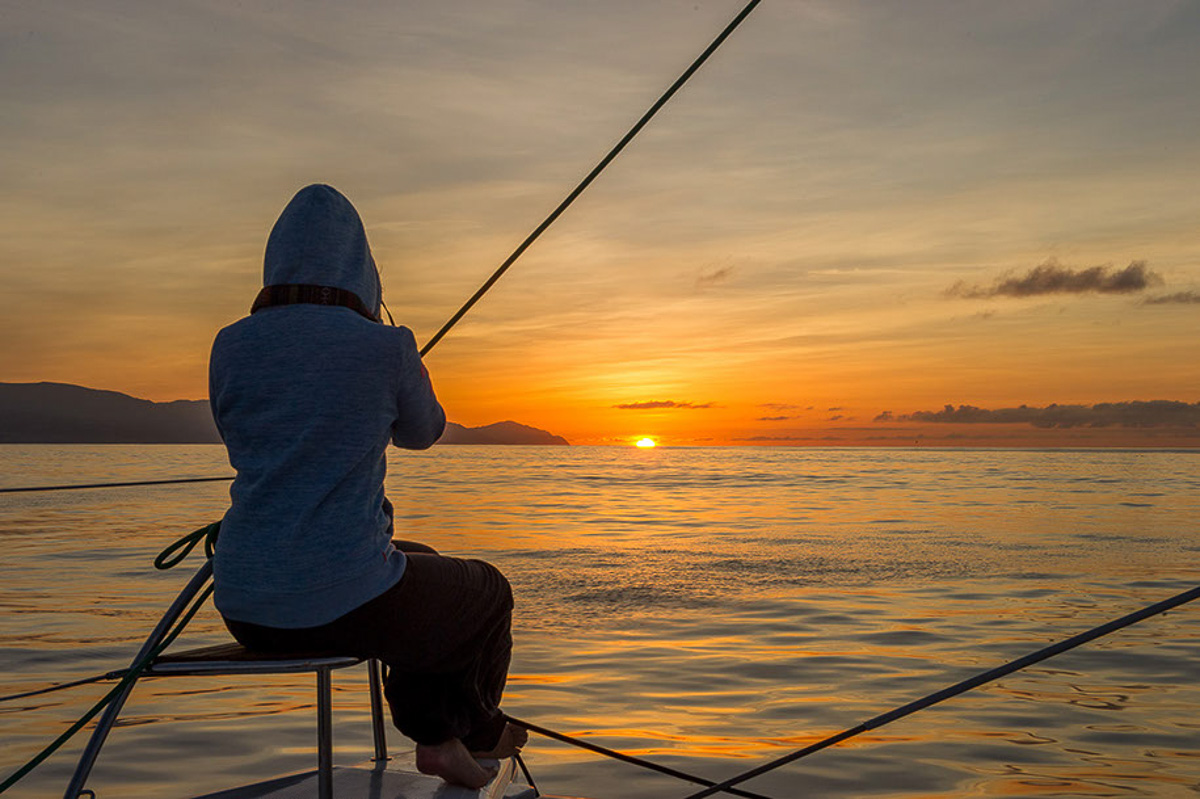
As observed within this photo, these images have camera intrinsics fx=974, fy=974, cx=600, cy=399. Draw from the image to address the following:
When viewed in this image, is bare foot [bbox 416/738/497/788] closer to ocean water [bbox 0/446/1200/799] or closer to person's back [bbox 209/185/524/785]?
person's back [bbox 209/185/524/785]

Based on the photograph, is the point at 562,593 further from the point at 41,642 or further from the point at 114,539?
the point at 114,539

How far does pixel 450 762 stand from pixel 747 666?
4718 mm

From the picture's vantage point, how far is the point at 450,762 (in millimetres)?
2914

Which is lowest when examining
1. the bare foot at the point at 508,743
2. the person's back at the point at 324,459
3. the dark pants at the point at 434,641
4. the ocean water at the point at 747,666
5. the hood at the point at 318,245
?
the ocean water at the point at 747,666

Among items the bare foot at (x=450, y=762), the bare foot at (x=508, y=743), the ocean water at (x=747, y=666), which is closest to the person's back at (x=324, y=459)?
the bare foot at (x=450, y=762)

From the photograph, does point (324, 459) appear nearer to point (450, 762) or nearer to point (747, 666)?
point (450, 762)

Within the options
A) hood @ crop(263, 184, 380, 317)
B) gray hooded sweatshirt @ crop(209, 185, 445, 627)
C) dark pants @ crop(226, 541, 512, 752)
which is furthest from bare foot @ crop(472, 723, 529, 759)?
hood @ crop(263, 184, 380, 317)

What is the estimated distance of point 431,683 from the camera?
2779 mm

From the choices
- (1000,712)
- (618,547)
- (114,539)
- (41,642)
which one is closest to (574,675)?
(1000,712)

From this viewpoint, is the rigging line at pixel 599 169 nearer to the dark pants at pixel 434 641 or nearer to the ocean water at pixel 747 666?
the dark pants at pixel 434 641

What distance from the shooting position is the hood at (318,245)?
252 centimetres

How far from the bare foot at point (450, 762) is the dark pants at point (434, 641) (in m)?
0.03

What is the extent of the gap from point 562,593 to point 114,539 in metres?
10.0

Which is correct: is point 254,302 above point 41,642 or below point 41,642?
above
